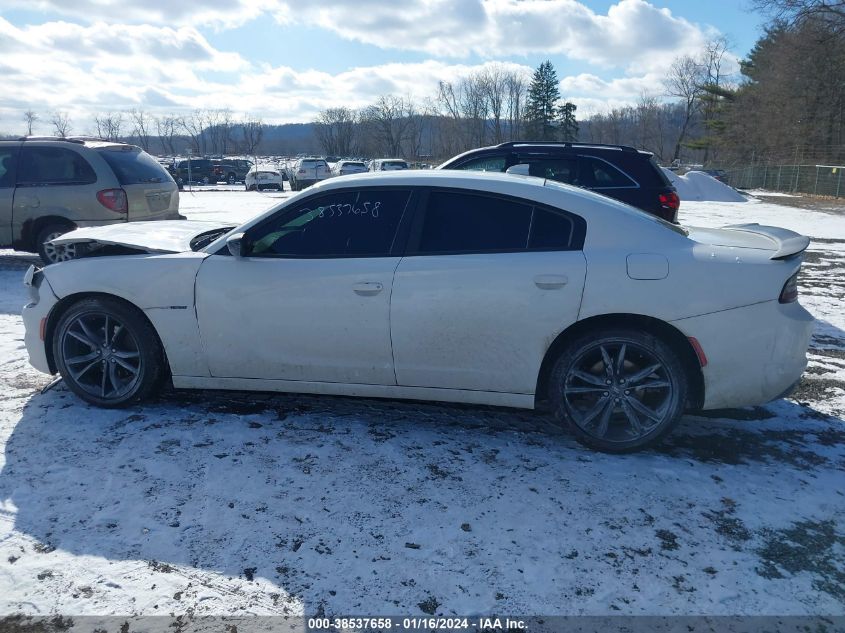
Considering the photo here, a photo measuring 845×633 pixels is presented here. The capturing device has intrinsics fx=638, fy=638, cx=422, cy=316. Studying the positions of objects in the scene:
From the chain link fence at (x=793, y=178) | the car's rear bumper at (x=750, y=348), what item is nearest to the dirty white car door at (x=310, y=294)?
the car's rear bumper at (x=750, y=348)

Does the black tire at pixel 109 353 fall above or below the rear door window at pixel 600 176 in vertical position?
below

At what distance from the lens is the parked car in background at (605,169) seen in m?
7.26

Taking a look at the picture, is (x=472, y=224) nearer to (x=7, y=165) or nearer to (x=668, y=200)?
(x=668, y=200)

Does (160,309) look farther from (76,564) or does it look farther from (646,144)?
(646,144)

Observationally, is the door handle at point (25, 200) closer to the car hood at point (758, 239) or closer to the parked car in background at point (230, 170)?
the car hood at point (758, 239)

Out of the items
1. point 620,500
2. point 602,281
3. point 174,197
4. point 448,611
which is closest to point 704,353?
point 602,281

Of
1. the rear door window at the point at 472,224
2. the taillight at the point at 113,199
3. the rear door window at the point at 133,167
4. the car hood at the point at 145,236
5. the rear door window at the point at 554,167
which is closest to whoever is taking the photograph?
the rear door window at the point at 472,224

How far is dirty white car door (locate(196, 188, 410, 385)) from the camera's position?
3.77 m

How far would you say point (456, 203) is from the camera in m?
3.83

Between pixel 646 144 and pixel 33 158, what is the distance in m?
86.6

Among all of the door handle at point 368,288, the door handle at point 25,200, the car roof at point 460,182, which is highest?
the car roof at point 460,182

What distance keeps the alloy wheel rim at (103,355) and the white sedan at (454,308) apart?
12mm

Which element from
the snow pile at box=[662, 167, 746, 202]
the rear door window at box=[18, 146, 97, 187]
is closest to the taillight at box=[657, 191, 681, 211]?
the rear door window at box=[18, 146, 97, 187]

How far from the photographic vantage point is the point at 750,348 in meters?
3.45
